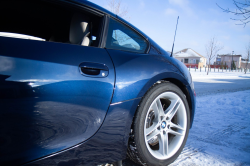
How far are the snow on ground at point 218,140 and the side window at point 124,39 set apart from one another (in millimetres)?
1254

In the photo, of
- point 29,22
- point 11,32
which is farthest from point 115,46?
point 11,32

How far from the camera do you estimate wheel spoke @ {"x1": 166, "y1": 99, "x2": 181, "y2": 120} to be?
5.94ft

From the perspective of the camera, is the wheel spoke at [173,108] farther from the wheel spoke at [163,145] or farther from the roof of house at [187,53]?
the roof of house at [187,53]

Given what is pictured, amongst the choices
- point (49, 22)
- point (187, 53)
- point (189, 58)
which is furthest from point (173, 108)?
point (187, 53)

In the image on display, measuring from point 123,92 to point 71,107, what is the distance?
1.36 ft

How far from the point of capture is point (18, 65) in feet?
3.40

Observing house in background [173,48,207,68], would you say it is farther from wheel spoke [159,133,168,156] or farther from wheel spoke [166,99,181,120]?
wheel spoke [159,133,168,156]

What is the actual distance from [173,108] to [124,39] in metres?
0.87

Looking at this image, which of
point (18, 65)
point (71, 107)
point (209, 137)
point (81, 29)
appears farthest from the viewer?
point (209, 137)

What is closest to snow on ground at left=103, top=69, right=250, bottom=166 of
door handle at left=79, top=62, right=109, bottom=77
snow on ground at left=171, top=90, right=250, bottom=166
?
snow on ground at left=171, top=90, right=250, bottom=166

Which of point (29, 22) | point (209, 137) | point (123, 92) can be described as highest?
point (29, 22)

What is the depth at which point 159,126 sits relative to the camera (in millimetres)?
1743

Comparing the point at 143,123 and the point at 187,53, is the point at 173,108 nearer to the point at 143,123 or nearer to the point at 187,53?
the point at 143,123

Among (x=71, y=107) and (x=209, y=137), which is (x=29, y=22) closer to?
(x=71, y=107)
